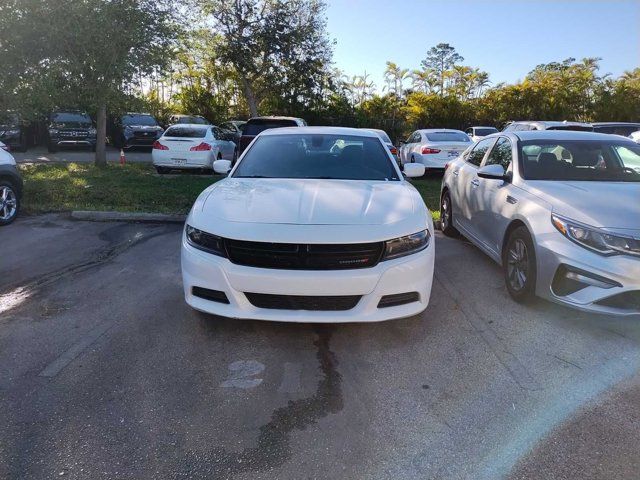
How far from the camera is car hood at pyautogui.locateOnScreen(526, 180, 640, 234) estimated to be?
3.92 meters

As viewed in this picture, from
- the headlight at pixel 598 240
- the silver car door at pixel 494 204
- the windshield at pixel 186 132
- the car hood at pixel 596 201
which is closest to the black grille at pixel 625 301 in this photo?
the headlight at pixel 598 240

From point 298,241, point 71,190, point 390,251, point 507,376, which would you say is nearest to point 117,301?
point 298,241

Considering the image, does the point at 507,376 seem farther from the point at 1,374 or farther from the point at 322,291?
the point at 1,374

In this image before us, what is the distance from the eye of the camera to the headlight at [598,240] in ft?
12.3

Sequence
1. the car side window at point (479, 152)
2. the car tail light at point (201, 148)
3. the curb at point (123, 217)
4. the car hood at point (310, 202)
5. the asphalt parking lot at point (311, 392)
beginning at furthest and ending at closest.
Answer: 1. the car tail light at point (201, 148)
2. the curb at point (123, 217)
3. the car side window at point (479, 152)
4. the car hood at point (310, 202)
5. the asphalt parking lot at point (311, 392)

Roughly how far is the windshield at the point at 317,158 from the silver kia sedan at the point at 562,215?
3.86 feet

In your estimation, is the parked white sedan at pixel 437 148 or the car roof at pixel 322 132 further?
the parked white sedan at pixel 437 148

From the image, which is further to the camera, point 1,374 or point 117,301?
point 117,301

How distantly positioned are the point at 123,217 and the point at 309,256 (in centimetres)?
577

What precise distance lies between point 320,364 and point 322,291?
0.52 metres

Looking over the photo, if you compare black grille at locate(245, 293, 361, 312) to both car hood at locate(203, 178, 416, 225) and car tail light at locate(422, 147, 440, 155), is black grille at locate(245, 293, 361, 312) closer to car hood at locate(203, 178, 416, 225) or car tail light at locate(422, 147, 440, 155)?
car hood at locate(203, 178, 416, 225)

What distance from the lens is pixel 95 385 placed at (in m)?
3.20

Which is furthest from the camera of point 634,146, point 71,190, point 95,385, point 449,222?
point 71,190

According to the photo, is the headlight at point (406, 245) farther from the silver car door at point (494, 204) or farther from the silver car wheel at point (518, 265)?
the silver car door at point (494, 204)
